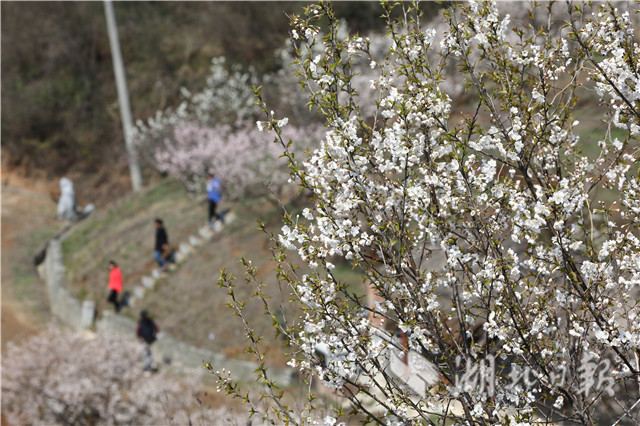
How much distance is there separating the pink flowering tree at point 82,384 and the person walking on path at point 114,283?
3.13 meters

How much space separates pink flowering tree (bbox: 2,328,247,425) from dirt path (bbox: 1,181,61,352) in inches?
171

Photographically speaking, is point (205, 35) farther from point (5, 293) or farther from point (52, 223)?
point (5, 293)

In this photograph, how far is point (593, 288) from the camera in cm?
409

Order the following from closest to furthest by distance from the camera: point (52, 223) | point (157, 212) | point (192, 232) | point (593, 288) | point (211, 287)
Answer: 1. point (593, 288)
2. point (211, 287)
3. point (192, 232)
4. point (157, 212)
5. point (52, 223)

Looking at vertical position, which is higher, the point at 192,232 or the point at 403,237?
the point at 192,232

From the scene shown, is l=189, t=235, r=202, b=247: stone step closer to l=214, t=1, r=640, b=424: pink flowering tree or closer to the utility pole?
the utility pole

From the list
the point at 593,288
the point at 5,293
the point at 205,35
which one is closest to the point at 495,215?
the point at 593,288

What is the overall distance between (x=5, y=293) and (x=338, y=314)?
59.7ft

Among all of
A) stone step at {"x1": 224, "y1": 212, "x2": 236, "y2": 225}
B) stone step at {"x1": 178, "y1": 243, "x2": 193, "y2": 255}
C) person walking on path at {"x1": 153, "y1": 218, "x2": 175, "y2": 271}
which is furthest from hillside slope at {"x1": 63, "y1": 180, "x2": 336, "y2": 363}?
person walking on path at {"x1": 153, "y1": 218, "x2": 175, "y2": 271}

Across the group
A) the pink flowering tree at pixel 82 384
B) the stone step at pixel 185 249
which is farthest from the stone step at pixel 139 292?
the pink flowering tree at pixel 82 384

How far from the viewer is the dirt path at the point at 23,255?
18.6m

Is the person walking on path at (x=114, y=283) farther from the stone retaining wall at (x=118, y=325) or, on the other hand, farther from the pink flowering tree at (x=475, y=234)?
the pink flowering tree at (x=475, y=234)

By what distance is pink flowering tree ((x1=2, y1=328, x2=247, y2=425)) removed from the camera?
1204 cm

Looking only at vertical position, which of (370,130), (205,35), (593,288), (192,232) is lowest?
(593,288)
